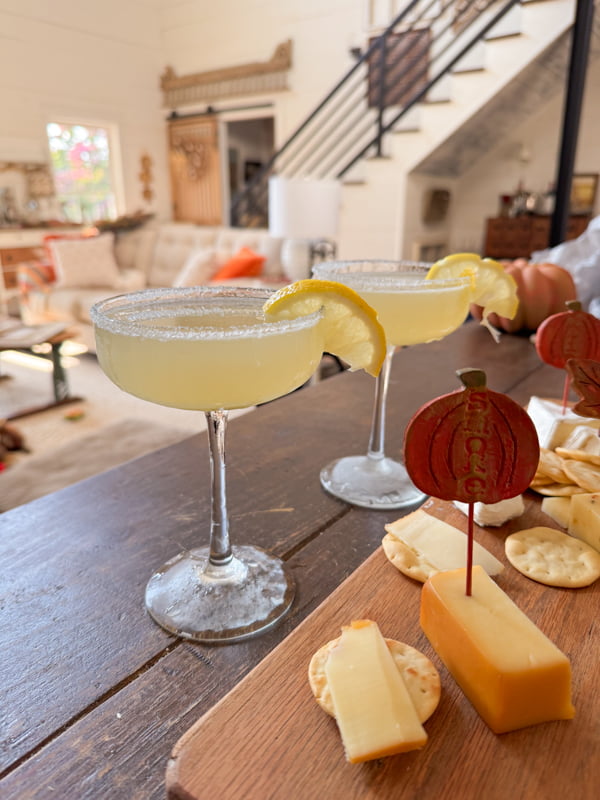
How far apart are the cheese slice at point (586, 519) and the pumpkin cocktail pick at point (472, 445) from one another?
0.64 feet

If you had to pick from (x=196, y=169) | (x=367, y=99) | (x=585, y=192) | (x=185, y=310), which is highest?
(x=367, y=99)

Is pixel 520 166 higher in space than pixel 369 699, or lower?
higher

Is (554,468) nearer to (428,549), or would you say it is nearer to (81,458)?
(428,549)

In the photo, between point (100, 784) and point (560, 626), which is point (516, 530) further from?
point (100, 784)

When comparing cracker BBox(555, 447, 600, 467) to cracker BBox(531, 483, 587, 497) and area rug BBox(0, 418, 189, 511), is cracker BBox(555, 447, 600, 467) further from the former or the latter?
area rug BBox(0, 418, 189, 511)

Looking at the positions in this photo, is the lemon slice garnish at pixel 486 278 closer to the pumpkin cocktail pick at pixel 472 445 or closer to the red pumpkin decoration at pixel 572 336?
the red pumpkin decoration at pixel 572 336

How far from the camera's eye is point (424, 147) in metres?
5.24

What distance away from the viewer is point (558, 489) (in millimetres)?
669

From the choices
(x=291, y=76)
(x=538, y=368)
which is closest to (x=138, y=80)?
(x=291, y=76)

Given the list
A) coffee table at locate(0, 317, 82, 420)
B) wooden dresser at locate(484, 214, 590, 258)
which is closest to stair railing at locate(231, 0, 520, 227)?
wooden dresser at locate(484, 214, 590, 258)

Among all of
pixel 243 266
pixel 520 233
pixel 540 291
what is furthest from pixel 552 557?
pixel 520 233

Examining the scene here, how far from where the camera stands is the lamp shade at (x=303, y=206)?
13.4 feet

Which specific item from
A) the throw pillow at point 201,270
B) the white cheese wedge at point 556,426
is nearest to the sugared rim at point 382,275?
the white cheese wedge at point 556,426

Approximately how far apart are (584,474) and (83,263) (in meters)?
5.72
